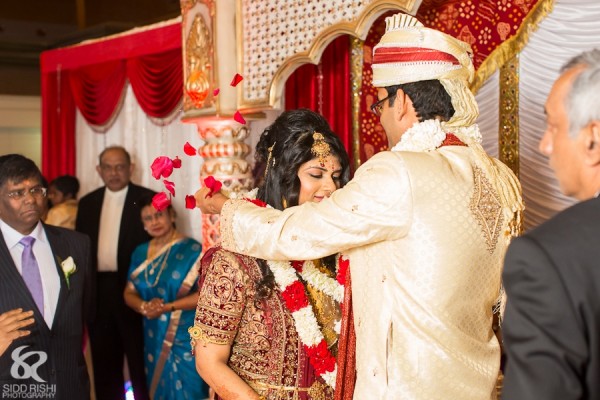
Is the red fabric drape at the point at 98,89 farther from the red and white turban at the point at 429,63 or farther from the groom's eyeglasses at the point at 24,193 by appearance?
the red and white turban at the point at 429,63

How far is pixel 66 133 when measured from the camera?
→ 24.3 ft

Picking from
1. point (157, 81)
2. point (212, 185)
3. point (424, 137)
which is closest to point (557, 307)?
point (424, 137)

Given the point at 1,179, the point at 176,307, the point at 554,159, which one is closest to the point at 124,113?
the point at 176,307

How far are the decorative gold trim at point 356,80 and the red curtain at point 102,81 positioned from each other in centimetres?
180

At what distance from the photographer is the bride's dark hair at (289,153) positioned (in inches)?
100.0

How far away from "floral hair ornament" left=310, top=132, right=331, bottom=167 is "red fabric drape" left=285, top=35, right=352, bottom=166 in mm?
2073

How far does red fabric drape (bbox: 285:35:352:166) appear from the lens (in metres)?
4.68

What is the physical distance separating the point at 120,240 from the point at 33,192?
270 centimetres

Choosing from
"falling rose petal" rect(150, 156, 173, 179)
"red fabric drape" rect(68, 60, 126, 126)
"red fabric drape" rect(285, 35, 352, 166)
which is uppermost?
"red fabric drape" rect(68, 60, 126, 126)

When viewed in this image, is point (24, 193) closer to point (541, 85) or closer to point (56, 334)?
point (56, 334)

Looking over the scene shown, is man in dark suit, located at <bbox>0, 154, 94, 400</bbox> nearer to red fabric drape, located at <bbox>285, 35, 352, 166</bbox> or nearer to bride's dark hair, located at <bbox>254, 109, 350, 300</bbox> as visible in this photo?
bride's dark hair, located at <bbox>254, 109, 350, 300</bbox>

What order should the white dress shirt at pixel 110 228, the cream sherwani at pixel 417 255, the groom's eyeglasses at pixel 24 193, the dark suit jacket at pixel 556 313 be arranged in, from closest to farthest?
the dark suit jacket at pixel 556 313 → the cream sherwani at pixel 417 255 → the groom's eyeglasses at pixel 24 193 → the white dress shirt at pixel 110 228

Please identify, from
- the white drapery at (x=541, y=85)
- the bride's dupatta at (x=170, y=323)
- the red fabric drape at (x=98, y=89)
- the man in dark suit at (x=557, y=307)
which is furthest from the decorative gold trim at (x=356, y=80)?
the man in dark suit at (x=557, y=307)

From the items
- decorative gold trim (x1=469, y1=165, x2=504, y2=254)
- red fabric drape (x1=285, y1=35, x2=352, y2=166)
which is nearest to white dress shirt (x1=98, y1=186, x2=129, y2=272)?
red fabric drape (x1=285, y1=35, x2=352, y2=166)
